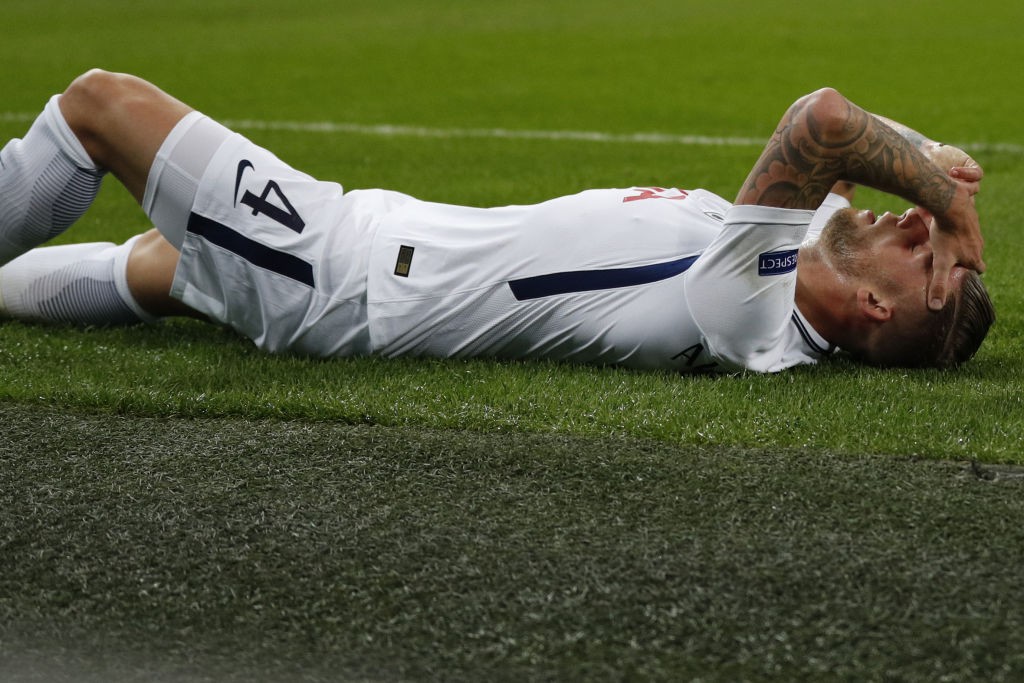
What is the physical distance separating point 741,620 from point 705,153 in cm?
545

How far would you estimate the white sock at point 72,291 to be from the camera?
366cm

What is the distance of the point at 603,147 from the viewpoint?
7410 millimetres

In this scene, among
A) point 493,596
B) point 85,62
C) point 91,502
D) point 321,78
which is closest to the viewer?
point 493,596

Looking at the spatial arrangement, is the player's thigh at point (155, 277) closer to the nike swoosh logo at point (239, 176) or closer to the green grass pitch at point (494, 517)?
the green grass pitch at point (494, 517)

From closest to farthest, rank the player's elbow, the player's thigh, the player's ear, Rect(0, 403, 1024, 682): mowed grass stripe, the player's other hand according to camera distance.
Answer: Rect(0, 403, 1024, 682): mowed grass stripe, the player's elbow, the player's other hand, the player's ear, the player's thigh

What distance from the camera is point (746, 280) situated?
2.88 meters

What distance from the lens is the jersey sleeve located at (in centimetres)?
285

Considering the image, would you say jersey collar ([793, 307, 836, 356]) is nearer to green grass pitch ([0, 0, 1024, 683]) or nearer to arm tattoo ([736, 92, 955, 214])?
green grass pitch ([0, 0, 1024, 683])

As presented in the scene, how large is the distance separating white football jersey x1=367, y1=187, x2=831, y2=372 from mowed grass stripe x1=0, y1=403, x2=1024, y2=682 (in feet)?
1.53

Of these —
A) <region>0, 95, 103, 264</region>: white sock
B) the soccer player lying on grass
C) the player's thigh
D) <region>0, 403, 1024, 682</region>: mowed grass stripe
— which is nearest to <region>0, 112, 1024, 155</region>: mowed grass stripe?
the player's thigh

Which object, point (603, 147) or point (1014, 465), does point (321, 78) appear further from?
point (1014, 465)

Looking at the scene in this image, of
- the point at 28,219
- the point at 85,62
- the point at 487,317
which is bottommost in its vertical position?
the point at 85,62

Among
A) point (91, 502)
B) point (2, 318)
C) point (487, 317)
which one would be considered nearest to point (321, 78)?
point (2, 318)

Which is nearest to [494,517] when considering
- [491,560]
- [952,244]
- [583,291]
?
[491,560]
